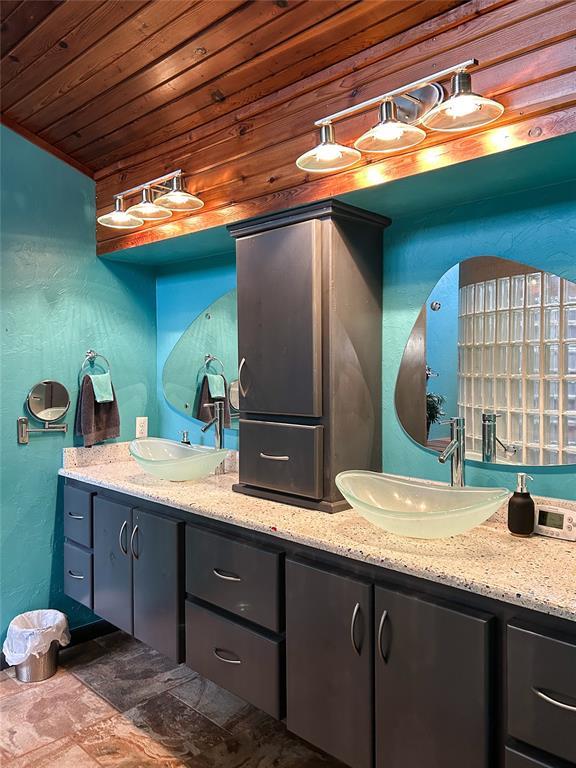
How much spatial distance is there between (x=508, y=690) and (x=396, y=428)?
109 centimetres

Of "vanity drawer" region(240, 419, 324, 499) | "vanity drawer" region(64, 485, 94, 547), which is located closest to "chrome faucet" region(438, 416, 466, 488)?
→ "vanity drawer" region(240, 419, 324, 499)

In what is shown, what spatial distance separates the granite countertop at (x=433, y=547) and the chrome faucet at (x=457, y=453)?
176 millimetres

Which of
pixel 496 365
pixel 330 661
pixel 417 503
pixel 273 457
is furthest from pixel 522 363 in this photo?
pixel 330 661

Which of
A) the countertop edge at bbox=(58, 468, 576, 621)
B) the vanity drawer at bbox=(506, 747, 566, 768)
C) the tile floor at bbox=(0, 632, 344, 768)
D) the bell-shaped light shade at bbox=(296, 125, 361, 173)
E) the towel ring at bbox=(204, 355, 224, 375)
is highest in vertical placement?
the bell-shaped light shade at bbox=(296, 125, 361, 173)

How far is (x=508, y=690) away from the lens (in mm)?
1304

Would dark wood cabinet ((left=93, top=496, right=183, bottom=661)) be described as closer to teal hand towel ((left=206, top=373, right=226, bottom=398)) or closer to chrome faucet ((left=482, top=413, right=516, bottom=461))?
teal hand towel ((left=206, top=373, right=226, bottom=398))

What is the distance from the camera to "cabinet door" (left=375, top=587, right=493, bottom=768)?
1.35 metres

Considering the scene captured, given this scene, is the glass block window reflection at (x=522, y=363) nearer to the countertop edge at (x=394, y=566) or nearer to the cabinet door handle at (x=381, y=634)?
the countertop edge at (x=394, y=566)

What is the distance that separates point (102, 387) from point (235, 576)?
1490mm

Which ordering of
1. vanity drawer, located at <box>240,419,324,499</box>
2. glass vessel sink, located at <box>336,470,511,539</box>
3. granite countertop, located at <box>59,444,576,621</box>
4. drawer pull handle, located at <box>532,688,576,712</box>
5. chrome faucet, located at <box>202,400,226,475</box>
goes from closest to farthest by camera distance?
drawer pull handle, located at <box>532,688,576,712</box> < granite countertop, located at <box>59,444,576,621</box> < glass vessel sink, located at <box>336,470,511,539</box> < vanity drawer, located at <box>240,419,324,499</box> < chrome faucet, located at <box>202,400,226,475</box>

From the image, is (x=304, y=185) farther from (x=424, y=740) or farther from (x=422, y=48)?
(x=424, y=740)

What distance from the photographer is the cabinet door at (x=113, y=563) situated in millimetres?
2492

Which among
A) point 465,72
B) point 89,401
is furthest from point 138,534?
point 465,72

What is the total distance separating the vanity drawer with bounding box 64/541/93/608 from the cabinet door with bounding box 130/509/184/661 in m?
0.44
